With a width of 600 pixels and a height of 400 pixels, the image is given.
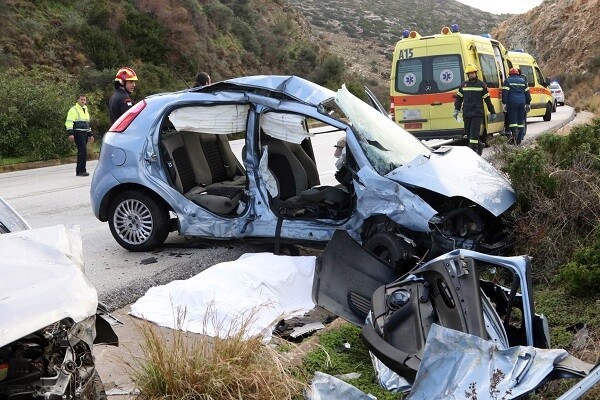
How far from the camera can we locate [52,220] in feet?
31.7

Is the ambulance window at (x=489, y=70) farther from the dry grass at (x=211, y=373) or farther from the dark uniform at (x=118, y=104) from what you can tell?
the dry grass at (x=211, y=373)

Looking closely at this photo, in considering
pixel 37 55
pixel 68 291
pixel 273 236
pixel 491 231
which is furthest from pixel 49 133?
pixel 68 291

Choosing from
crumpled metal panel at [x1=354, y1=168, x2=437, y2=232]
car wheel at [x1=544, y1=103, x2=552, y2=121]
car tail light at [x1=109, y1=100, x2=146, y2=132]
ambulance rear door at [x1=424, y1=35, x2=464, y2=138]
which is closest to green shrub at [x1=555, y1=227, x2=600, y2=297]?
crumpled metal panel at [x1=354, y1=168, x2=437, y2=232]

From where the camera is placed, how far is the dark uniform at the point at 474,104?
1404 cm

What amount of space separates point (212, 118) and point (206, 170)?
916 millimetres

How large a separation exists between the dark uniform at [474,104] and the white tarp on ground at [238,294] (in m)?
8.47

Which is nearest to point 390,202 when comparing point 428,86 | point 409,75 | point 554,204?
point 554,204

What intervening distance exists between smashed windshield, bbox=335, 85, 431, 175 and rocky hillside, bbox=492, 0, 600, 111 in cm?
3445

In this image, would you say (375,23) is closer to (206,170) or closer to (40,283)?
(206,170)

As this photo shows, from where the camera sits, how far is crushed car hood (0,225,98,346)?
9.25ft

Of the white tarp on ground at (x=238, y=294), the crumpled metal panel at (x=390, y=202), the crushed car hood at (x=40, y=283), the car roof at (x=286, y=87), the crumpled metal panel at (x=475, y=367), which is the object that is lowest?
the white tarp on ground at (x=238, y=294)

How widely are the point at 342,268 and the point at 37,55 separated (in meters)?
25.1

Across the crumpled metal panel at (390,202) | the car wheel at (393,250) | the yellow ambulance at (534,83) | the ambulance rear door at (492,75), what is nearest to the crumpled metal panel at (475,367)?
the car wheel at (393,250)

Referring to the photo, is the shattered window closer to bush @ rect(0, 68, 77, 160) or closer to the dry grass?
the dry grass
